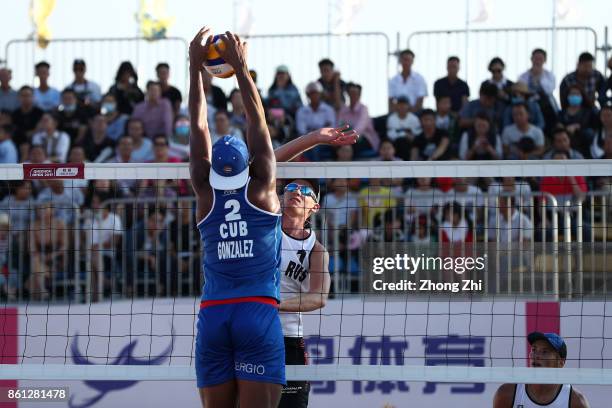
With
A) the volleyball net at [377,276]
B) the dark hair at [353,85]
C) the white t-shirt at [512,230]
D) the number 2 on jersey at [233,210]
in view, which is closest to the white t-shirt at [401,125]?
the dark hair at [353,85]

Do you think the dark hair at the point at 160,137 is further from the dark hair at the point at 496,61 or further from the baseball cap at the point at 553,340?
the baseball cap at the point at 553,340

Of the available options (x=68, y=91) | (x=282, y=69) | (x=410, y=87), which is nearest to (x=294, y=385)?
(x=410, y=87)

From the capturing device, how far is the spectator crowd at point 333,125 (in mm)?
11594

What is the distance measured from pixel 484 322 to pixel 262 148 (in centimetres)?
506

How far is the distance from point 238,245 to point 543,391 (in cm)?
280

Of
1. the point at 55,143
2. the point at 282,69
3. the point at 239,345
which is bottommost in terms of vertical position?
the point at 239,345

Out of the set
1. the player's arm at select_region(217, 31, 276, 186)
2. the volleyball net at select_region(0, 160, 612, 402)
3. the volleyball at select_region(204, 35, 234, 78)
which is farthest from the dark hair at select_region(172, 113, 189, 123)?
the player's arm at select_region(217, 31, 276, 186)

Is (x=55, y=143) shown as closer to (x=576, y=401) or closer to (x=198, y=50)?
(x=198, y=50)

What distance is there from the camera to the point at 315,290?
771 cm

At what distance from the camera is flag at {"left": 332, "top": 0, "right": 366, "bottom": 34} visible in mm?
15805

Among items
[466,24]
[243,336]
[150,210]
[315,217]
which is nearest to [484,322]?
[315,217]

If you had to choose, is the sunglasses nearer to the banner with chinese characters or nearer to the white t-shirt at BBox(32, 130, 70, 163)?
the banner with chinese characters

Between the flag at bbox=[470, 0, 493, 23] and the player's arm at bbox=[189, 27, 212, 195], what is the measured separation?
9.77 metres

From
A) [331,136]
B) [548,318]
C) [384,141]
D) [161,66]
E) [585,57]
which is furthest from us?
[161,66]
